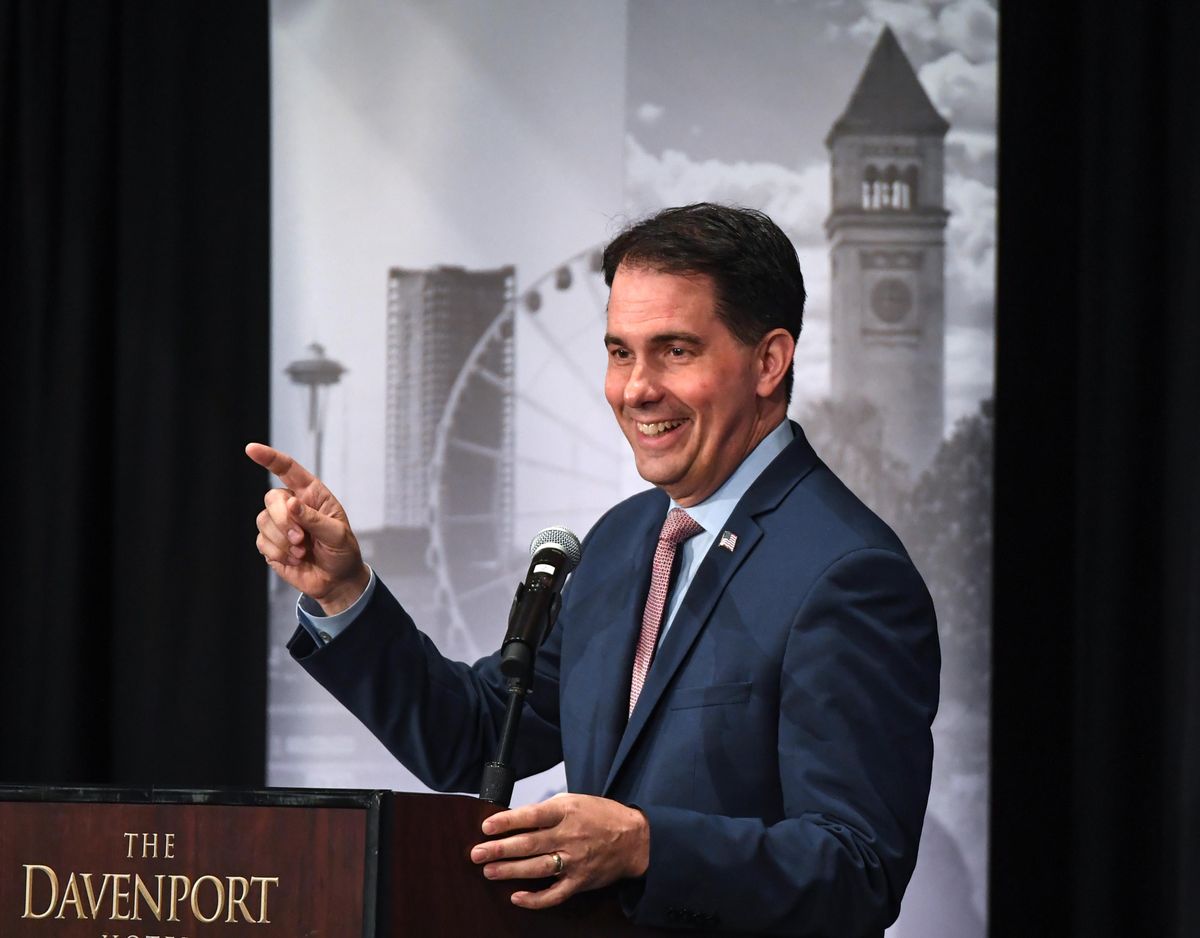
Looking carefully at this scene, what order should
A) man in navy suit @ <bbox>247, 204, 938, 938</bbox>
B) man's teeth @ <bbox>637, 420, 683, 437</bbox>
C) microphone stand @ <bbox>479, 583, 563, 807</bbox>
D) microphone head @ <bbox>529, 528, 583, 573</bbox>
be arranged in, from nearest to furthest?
microphone stand @ <bbox>479, 583, 563, 807</bbox> < man in navy suit @ <bbox>247, 204, 938, 938</bbox> < microphone head @ <bbox>529, 528, 583, 573</bbox> < man's teeth @ <bbox>637, 420, 683, 437</bbox>

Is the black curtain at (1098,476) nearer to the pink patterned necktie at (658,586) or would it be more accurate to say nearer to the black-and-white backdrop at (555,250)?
the black-and-white backdrop at (555,250)

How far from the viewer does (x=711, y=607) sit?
1.74 m

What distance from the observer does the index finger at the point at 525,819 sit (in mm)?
1287

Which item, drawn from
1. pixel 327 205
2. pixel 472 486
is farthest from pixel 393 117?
pixel 472 486

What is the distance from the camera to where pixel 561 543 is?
1593 mm

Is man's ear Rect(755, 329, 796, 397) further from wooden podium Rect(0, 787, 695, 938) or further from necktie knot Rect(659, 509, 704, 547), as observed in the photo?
wooden podium Rect(0, 787, 695, 938)

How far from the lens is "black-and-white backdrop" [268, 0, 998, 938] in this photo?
143 inches

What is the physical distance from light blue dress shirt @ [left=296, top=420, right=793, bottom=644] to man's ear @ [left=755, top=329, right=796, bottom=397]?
8 centimetres

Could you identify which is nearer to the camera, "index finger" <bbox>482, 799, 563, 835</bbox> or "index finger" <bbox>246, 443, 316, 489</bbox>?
"index finger" <bbox>482, 799, 563, 835</bbox>

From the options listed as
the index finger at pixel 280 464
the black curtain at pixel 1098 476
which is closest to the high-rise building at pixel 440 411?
the black curtain at pixel 1098 476

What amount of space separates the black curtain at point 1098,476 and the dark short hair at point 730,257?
151 centimetres

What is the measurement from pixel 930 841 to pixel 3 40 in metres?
3.21

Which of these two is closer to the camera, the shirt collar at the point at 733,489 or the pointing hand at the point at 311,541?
the pointing hand at the point at 311,541

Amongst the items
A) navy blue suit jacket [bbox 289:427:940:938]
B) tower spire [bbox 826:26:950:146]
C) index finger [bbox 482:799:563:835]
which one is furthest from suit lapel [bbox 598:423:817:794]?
tower spire [bbox 826:26:950:146]
